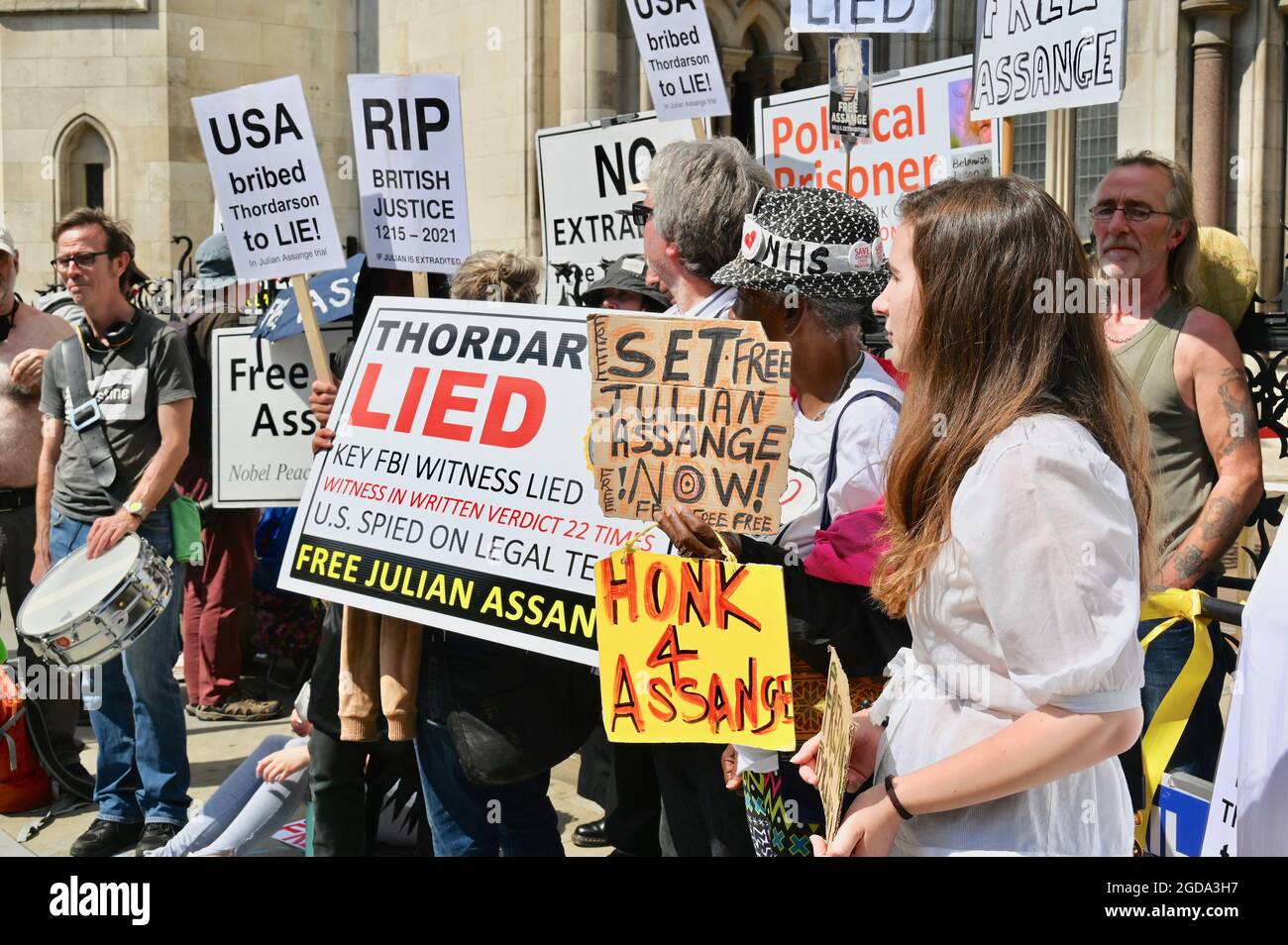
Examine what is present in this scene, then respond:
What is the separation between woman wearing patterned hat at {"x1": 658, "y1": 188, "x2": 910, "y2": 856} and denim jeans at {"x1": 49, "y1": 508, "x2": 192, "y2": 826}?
9.44 feet

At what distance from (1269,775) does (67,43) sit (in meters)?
20.2

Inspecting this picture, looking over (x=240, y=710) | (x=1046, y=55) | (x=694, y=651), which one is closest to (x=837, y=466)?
(x=694, y=651)

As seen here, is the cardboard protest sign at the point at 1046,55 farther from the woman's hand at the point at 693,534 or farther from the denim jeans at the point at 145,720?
the denim jeans at the point at 145,720

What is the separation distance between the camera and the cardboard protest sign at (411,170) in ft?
17.7

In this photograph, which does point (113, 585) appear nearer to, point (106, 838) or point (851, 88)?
point (106, 838)

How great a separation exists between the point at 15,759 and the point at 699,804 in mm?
3630

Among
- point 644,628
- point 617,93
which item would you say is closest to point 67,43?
point 617,93

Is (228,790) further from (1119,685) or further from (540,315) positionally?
(1119,685)

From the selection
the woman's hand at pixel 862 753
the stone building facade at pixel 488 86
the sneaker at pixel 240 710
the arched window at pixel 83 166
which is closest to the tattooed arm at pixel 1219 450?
the woman's hand at pixel 862 753

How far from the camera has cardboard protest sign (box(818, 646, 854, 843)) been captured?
7.29 feet

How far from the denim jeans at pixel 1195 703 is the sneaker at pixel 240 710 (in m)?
4.62

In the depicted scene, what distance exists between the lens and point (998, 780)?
2.04 m

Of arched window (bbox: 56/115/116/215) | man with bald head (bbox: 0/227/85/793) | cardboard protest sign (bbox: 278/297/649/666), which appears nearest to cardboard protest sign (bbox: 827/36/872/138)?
cardboard protest sign (bbox: 278/297/649/666)

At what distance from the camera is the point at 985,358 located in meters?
2.15
